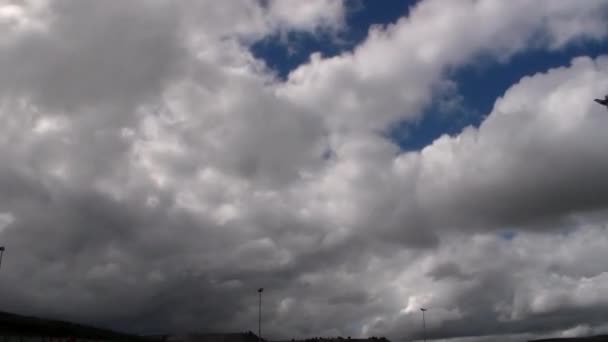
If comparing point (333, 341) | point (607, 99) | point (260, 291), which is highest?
point (607, 99)

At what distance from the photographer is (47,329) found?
106000mm

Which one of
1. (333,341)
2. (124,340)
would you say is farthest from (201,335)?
(124,340)

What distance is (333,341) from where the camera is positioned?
651 feet

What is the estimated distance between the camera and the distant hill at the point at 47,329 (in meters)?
96.1

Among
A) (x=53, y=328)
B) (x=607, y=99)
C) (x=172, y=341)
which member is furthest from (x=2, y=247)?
(x=607, y=99)

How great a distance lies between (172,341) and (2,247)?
77415 millimetres

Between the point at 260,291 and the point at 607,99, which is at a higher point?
the point at 607,99

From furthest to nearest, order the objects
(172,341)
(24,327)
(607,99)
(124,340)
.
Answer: (172,341)
(124,340)
(24,327)
(607,99)

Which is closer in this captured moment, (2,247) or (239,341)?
(2,247)

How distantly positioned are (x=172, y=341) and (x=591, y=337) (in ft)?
376

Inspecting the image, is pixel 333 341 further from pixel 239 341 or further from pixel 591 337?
pixel 591 337

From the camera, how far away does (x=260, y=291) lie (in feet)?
468

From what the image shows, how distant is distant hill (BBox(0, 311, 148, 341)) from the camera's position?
96062 mm

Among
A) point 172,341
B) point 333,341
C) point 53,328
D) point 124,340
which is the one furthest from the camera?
point 333,341
